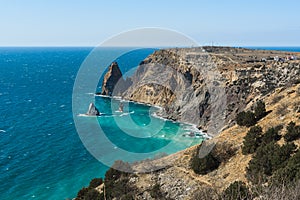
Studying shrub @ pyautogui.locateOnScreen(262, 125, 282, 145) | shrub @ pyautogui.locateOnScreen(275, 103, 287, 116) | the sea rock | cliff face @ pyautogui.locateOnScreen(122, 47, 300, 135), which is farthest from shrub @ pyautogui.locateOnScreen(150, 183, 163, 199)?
cliff face @ pyautogui.locateOnScreen(122, 47, 300, 135)

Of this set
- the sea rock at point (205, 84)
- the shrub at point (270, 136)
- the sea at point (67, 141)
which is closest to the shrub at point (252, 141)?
the shrub at point (270, 136)

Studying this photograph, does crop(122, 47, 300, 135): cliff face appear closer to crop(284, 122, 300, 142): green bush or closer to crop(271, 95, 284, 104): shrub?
crop(271, 95, 284, 104): shrub

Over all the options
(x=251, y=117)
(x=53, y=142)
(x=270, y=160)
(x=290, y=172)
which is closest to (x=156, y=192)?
(x=270, y=160)

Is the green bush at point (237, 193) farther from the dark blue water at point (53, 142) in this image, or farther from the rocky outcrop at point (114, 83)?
the rocky outcrop at point (114, 83)

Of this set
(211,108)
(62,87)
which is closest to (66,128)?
(211,108)

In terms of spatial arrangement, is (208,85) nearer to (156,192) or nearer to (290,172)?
(156,192)

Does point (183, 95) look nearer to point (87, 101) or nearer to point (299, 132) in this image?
point (87, 101)
